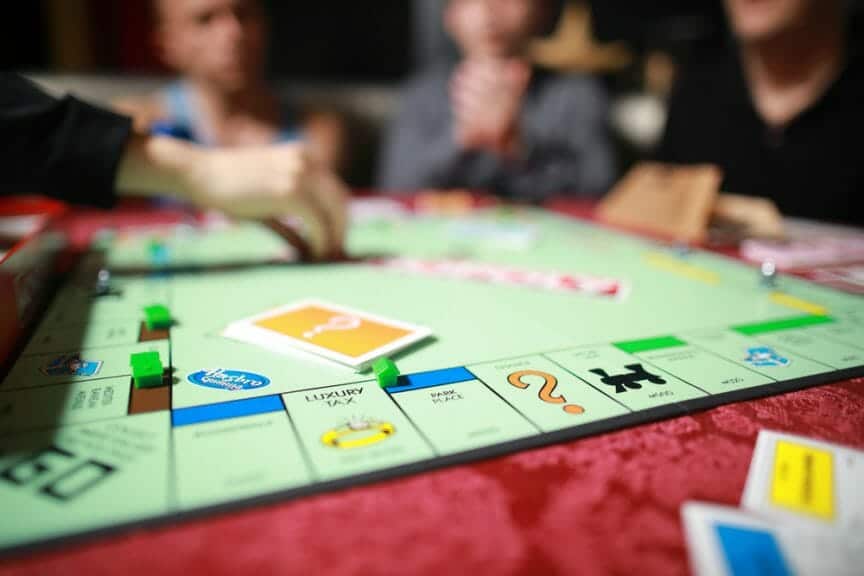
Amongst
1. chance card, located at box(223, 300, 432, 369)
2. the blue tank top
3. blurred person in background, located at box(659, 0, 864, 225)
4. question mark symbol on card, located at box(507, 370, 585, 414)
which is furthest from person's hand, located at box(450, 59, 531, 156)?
question mark symbol on card, located at box(507, 370, 585, 414)

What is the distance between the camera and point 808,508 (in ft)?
1.19

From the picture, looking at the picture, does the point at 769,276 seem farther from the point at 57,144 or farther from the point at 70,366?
the point at 57,144

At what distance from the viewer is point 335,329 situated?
621mm

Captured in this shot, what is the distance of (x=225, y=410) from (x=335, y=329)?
0.18 meters

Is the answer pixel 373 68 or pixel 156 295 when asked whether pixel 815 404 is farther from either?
pixel 373 68

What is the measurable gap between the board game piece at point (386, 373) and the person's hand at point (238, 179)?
1.57 feet

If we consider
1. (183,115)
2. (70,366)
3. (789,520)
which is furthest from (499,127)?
(789,520)

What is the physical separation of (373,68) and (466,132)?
1260mm

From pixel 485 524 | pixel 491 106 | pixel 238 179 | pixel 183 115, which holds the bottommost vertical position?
pixel 485 524

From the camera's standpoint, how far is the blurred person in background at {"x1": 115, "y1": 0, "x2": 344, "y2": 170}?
1.84 meters

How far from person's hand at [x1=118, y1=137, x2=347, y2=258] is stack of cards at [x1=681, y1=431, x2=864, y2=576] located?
28.4 inches

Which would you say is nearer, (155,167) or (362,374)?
(362,374)

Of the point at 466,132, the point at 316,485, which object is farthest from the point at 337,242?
the point at 466,132

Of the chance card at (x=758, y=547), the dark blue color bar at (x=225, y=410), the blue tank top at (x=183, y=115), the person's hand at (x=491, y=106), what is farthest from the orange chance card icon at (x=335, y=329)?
the person's hand at (x=491, y=106)
